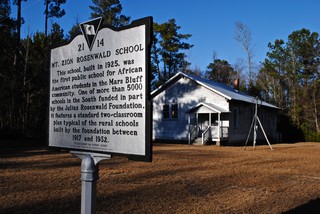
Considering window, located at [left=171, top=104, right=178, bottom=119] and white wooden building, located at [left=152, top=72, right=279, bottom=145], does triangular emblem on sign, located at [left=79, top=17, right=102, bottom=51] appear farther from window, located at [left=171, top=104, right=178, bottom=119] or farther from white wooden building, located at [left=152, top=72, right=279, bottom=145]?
window, located at [left=171, top=104, right=178, bottom=119]

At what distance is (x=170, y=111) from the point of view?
30656mm

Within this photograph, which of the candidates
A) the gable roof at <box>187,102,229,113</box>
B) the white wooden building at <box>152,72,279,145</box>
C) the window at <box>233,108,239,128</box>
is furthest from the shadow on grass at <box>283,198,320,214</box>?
the window at <box>233,108,239,128</box>

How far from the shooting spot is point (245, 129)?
101 ft

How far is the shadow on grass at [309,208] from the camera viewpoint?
20.1 feet

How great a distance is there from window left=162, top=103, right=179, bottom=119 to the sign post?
2641 cm

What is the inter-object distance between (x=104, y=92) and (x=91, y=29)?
0.68 meters

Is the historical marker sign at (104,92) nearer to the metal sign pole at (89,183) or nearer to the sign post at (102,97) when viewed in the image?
the sign post at (102,97)

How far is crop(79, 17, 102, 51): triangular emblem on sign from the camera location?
362cm

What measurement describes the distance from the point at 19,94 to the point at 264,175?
68.1 ft

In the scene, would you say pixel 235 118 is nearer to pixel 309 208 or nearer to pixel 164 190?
pixel 164 190

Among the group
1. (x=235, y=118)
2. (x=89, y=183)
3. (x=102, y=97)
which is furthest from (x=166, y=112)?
(x=89, y=183)

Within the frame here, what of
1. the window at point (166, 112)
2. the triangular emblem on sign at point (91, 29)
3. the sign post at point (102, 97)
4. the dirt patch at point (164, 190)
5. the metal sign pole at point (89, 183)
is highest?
the window at point (166, 112)

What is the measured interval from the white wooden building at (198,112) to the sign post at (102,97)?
22.7m

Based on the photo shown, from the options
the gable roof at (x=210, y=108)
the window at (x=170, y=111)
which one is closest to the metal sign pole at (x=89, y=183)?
the gable roof at (x=210, y=108)
